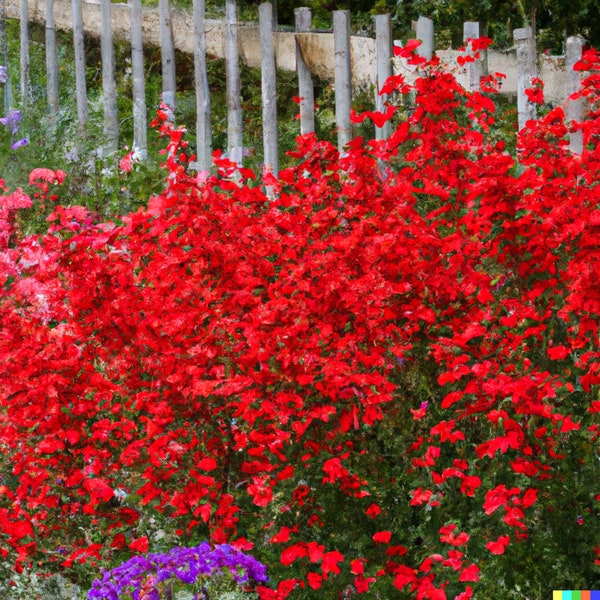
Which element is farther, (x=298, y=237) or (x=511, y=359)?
(x=298, y=237)

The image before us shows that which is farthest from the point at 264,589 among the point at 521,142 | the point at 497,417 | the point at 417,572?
the point at 521,142

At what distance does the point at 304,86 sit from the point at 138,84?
1.43 metres

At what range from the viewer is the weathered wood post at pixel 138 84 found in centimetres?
723

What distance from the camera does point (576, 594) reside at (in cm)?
304

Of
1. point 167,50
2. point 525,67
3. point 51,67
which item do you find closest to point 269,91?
point 167,50

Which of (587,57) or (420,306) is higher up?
(587,57)

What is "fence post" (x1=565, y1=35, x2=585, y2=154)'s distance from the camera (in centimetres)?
501

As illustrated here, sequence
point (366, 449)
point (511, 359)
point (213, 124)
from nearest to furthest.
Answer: point (511, 359)
point (366, 449)
point (213, 124)

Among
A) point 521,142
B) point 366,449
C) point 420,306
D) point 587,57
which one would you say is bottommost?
point 366,449

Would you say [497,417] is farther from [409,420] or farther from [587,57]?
[587,57]

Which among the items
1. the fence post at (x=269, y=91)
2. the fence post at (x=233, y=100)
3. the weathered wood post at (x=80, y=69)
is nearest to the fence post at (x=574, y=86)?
the fence post at (x=269, y=91)

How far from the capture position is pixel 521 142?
3555 mm

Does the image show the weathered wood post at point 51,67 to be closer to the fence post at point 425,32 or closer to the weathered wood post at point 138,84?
the weathered wood post at point 138,84

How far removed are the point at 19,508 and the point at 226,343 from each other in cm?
93
